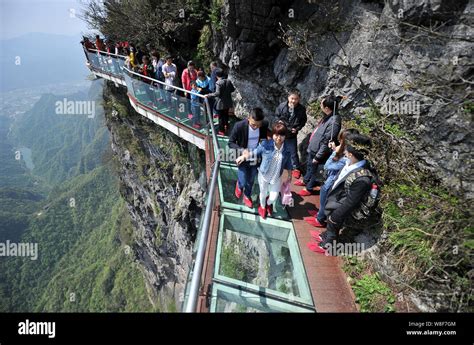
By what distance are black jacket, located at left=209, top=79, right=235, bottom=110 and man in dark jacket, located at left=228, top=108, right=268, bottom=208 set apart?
9.50ft

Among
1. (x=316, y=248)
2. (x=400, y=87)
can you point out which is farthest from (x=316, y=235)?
(x=400, y=87)

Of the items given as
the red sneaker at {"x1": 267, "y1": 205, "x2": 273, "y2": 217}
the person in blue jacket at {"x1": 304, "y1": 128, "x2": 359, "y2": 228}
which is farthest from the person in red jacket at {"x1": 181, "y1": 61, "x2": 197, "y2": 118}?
the person in blue jacket at {"x1": 304, "y1": 128, "x2": 359, "y2": 228}

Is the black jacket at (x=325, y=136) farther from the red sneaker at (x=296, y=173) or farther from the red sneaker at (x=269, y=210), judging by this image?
the red sneaker at (x=269, y=210)

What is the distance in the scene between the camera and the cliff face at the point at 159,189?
444 inches

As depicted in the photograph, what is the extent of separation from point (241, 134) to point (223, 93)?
3.09 metres

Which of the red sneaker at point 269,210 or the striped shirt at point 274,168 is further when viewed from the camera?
the red sneaker at point 269,210

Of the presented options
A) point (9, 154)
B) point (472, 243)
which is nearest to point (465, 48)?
point (472, 243)

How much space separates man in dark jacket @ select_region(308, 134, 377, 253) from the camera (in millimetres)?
3486

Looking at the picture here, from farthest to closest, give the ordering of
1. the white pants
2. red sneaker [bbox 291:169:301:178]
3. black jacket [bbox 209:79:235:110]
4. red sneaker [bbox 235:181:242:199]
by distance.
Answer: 1. black jacket [bbox 209:79:235:110]
2. red sneaker [bbox 291:169:301:178]
3. red sneaker [bbox 235:181:242:199]
4. the white pants

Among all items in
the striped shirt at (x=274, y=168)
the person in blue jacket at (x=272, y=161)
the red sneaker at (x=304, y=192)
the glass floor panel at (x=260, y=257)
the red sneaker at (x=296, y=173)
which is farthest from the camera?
the red sneaker at (x=296, y=173)

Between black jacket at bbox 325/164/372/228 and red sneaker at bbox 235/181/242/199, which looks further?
red sneaker at bbox 235/181/242/199

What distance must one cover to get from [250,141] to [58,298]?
180 feet

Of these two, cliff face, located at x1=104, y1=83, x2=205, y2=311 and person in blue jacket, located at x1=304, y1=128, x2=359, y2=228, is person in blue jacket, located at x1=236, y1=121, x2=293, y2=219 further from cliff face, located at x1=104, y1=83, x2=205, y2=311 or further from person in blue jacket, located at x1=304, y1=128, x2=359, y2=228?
cliff face, located at x1=104, y1=83, x2=205, y2=311

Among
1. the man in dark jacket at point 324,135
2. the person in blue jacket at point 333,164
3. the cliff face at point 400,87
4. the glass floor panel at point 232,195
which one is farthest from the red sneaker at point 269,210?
the cliff face at point 400,87
